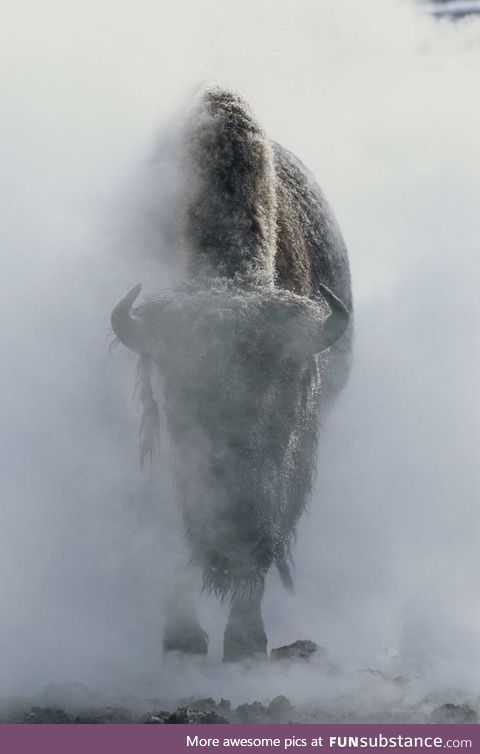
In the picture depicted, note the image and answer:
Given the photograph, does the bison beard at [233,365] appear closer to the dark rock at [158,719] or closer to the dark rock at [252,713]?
the dark rock at [252,713]

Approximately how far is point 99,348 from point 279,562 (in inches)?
86.8

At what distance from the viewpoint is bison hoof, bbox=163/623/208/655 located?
25.6 ft

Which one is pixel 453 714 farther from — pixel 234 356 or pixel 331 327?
pixel 331 327

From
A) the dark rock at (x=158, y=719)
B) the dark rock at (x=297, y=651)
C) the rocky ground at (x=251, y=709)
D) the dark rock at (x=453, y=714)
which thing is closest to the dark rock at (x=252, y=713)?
the rocky ground at (x=251, y=709)

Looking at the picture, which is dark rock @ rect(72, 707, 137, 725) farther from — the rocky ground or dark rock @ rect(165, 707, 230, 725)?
dark rock @ rect(165, 707, 230, 725)

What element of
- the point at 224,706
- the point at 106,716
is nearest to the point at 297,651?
the point at 224,706

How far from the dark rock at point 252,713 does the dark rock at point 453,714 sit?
0.72 m

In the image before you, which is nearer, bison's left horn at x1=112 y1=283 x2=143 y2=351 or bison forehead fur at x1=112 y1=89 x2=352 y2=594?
bison forehead fur at x1=112 y1=89 x2=352 y2=594

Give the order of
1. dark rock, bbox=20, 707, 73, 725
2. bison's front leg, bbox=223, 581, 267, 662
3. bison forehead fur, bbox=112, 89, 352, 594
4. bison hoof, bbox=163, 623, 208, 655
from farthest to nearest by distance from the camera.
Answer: bison hoof, bbox=163, 623, 208, 655, bison's front leg, bbox=223, 581, 267, 662, bison forehead fur, bbox=112, 89, 352, 594, dark rock, bbox=20, 707, 73, 725

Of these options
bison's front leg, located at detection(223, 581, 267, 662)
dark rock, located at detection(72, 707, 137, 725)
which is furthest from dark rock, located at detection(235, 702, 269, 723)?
bison's front leg, located at detection(223, 581, 267, 662)

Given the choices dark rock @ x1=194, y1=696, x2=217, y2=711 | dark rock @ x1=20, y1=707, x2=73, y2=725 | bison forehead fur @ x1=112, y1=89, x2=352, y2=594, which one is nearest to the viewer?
dark rock @ x1=20, y1=707, x2=73, y2=725

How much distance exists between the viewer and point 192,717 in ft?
18.7

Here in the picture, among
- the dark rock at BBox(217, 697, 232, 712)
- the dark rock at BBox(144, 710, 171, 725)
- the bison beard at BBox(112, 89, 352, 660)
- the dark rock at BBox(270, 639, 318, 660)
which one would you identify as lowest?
the dark rock at BBox(144, 710, 171, 725)
